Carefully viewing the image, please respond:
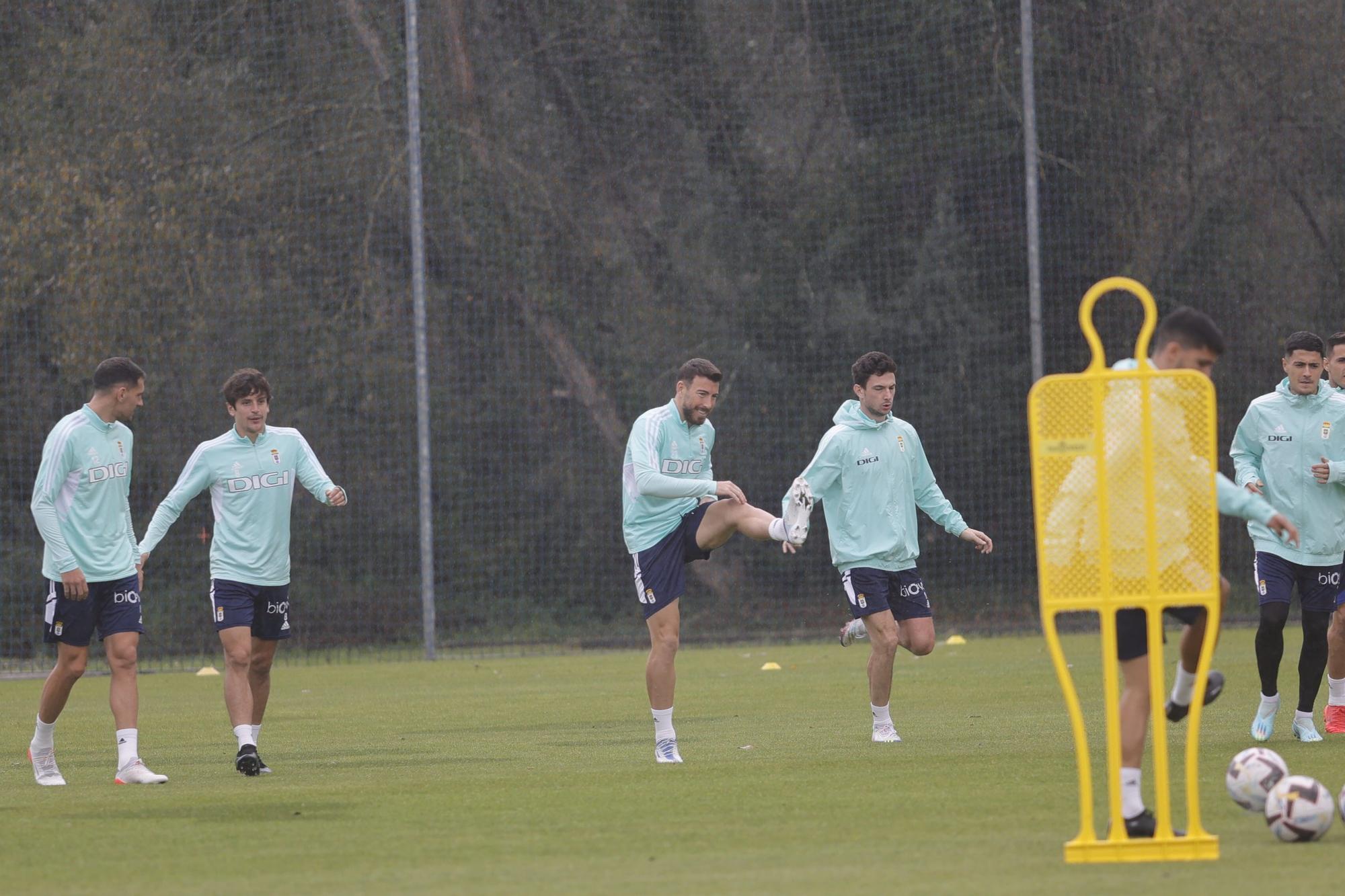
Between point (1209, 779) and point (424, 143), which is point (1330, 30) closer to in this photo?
point (424, 143)

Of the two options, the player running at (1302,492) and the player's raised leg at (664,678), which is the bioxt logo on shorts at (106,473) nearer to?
the player's raised leg at (664,678)

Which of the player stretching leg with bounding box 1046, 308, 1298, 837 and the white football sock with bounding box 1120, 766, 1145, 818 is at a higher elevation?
the player stretching leg with bounding box 1046, 308, 1298, 837

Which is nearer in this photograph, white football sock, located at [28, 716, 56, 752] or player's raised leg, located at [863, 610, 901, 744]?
white football sock, located at [28, 716, 56, 752]

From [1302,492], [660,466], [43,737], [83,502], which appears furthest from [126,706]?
[1302,492]

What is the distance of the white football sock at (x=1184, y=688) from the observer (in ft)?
21.5

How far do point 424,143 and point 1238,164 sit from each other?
31.6 feet

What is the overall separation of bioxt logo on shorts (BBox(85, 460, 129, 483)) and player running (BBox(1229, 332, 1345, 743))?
18.7 ft

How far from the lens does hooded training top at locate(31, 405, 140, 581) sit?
896cm

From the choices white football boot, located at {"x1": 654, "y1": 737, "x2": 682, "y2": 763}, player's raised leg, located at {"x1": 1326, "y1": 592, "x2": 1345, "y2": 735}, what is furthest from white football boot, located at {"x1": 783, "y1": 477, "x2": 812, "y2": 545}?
player's raised leg, located at {"x1": 1326, "y1": 592, "x2": 1345, "y2": 735}

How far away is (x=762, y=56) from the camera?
22109 millimetres

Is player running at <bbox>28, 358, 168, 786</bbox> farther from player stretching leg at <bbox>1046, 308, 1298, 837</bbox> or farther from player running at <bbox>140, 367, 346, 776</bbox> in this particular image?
player stretching leg at <bbox>1046, 308, 1298, 837</bbox>

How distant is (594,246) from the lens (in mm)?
22047

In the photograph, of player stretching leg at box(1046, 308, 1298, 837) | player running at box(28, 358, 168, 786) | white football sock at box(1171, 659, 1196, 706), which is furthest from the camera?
player running at box(28, 358, 168, 786)

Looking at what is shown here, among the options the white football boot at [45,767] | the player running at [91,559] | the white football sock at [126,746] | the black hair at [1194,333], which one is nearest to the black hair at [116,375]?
the player running at [91,559]
